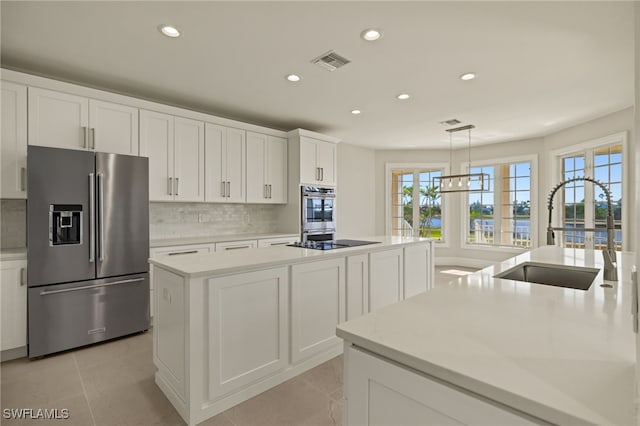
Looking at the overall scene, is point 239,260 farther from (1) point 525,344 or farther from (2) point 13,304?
(2) point 13,304

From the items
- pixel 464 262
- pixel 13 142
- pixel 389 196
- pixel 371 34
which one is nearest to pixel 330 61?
pixel 371 34

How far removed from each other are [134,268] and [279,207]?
2.34 meters

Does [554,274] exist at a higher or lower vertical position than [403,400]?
higher

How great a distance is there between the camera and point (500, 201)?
20.7 ft

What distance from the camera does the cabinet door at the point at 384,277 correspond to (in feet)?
9.62

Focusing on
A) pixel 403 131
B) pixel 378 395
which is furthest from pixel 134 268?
pixel 403 131

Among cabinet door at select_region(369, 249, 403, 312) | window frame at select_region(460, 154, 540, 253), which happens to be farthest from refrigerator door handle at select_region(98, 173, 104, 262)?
window frame at select_region(460, 154, 540, 253)

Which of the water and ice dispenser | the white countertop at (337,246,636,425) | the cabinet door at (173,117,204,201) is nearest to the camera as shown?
the white countertop at (337,246,636,425)

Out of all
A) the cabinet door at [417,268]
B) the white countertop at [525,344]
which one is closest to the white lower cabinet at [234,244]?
the cabinet door at [417,268]

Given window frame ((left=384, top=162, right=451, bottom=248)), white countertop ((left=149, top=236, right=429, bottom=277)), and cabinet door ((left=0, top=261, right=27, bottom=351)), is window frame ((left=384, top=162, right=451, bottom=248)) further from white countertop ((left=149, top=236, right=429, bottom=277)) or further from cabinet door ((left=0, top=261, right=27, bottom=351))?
cabinet door ((left=0, top=261, right=27, bottom=351))

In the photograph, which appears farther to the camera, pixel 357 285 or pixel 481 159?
pixel 481 159

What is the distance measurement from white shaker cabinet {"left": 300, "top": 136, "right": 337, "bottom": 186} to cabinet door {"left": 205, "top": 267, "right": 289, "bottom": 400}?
8.99 feet

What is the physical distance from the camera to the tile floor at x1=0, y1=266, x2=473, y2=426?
1.83 meters

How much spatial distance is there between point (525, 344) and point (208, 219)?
13.3ft
